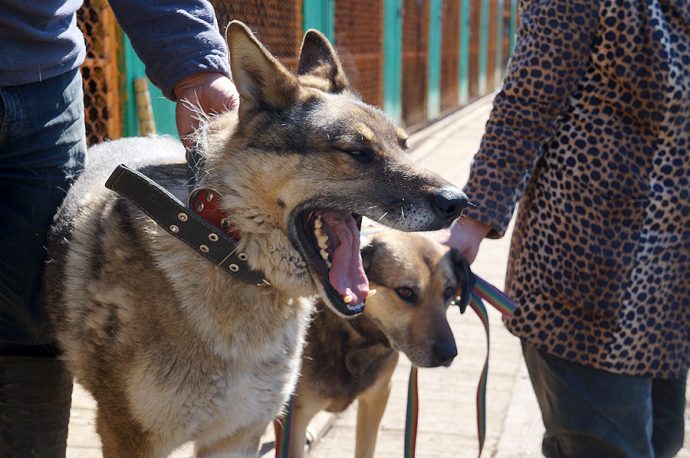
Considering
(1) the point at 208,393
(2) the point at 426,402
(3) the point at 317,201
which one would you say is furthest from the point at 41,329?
(2) the point at 426,402

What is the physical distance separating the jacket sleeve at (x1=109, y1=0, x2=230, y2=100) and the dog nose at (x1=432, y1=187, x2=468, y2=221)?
838 mm

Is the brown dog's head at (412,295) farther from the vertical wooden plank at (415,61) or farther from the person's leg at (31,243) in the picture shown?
the vertical wooden plank at (415,61)

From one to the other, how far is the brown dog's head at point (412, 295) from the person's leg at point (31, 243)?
55.8 inches

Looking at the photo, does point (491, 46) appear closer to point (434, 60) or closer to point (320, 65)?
point (434, 60)

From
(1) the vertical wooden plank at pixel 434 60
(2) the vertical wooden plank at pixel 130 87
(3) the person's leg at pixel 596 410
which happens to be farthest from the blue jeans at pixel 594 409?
(1) the vertical wooden plank at pixel 434 60

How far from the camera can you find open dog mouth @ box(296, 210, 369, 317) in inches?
92.8

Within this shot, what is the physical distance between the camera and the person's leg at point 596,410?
2691mm

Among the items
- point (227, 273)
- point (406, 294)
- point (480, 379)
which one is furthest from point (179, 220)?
point (406, 294)

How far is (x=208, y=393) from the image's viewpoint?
7.71 ft

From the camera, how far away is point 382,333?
12.3 ft

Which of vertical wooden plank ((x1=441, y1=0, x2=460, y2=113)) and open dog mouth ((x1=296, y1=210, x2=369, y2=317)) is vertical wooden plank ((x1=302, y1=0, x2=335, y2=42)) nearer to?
open dog mouth ((x1=296, y1=210, x2=369, y2=317))

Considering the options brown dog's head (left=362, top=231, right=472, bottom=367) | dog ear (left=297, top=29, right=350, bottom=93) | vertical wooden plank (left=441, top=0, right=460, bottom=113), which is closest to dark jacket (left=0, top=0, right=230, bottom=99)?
dog ear (left=297, top=29, right=350, bottom=93)

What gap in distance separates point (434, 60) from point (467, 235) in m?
14.2

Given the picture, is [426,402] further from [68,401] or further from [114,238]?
[114,238]
